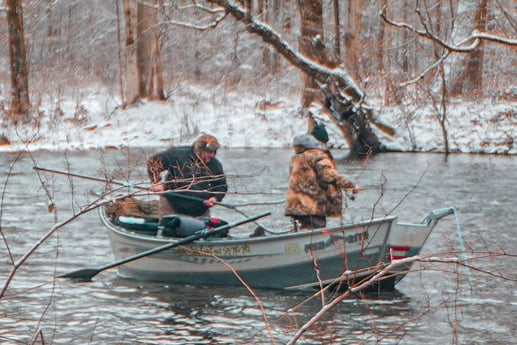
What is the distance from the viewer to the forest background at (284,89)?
93.9 ft

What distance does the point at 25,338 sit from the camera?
8789 millimetres

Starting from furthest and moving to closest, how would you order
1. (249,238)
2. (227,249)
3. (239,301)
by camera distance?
(227,249)
(249,238)
(239,301)

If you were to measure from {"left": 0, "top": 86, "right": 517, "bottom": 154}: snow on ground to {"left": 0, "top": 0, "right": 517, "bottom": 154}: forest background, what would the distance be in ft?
0.15

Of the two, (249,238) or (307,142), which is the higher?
(307,142)

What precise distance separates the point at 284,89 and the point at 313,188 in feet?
87.7

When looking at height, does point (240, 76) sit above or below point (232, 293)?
above

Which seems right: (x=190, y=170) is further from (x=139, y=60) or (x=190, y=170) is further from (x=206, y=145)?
(x=139, y=60)

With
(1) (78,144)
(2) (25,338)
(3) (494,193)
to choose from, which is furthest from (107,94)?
(2) (25,338)

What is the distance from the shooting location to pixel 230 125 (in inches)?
1287

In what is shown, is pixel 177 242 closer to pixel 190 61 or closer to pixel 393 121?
pixel 393 121

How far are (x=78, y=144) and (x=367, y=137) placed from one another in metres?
8.63

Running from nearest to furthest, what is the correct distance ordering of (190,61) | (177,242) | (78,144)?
(177,242)
(78,144)
(190,61)

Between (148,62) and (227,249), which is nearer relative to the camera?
(227,249)

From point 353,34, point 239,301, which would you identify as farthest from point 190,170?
point 353,34
